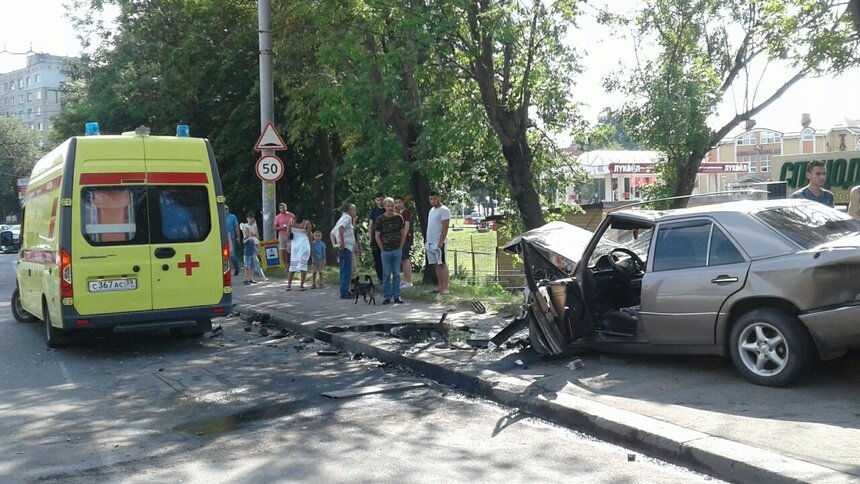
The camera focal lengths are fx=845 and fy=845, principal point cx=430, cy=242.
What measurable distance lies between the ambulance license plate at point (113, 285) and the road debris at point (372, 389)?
354 cm

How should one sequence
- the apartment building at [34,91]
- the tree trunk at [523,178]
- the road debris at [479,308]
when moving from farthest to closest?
the apartment building at [34,91] → the tree trunk at [523,178] → the road debris at [479,308]

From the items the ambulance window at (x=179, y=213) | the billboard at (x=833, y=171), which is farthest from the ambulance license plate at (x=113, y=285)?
the billboard at (x=833, y=171)

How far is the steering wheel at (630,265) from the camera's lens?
29.0 feet

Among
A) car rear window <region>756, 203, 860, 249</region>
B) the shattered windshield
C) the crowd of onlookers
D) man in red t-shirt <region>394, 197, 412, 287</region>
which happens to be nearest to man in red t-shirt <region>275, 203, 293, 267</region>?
the crowd of onlookers

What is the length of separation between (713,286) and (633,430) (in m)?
1.77

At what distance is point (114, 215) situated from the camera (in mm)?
10352

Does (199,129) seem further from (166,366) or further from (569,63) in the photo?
(166,366)

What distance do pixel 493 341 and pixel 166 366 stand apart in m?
3.83

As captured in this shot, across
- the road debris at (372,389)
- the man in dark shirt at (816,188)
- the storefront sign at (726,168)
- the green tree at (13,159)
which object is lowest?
the road debris at (372,389)

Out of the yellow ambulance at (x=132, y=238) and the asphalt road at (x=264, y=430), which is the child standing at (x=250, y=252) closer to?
the yellow ambulance at (x=132, y=238)

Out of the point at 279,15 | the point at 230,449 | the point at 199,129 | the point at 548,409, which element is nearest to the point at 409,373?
the point at 548,409

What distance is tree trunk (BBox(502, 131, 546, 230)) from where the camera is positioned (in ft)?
44.1

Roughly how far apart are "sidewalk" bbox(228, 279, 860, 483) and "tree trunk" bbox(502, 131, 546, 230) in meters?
3.34

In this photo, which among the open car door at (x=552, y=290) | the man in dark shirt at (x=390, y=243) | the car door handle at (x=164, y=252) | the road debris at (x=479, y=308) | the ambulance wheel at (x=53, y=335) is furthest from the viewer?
the man in dark shirt at (x=390, y=243)
